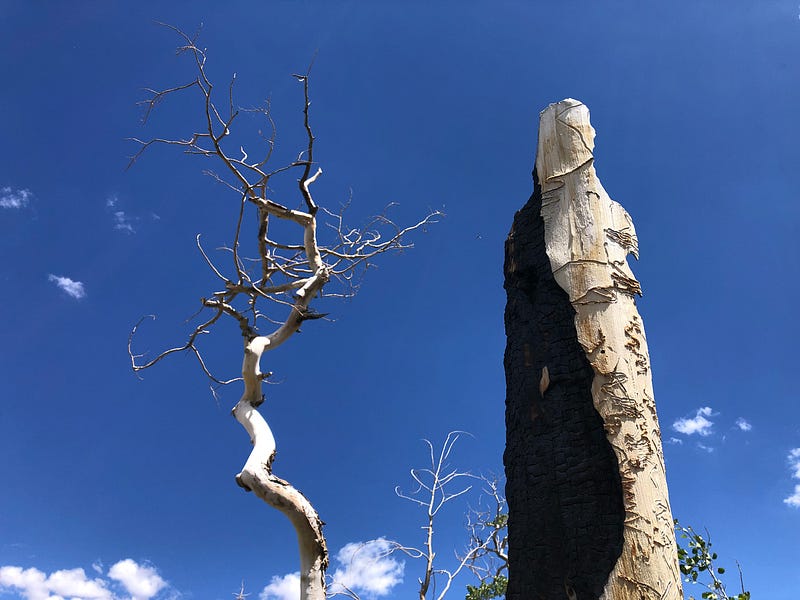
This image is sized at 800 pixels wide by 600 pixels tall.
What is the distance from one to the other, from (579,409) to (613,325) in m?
0.31

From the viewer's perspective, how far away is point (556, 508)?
5.71 feet

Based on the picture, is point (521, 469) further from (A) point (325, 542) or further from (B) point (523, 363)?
(A) point (325, 542)

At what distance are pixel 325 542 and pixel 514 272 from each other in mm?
2553

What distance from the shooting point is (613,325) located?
1.94 m

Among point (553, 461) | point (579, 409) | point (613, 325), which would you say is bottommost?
point (553, 461)

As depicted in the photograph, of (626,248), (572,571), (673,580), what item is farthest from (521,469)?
(626,248)

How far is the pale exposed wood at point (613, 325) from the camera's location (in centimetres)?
163

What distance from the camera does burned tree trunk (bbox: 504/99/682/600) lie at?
1.65 m

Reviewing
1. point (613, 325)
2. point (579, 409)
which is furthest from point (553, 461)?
point (613, 325)

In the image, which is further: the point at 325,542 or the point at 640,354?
the point at 325,542

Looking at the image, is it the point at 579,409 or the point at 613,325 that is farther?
the point at 613,325

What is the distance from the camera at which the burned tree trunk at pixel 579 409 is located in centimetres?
165

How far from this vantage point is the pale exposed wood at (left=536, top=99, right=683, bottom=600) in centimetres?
163

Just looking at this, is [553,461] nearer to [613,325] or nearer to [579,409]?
[579,409]
